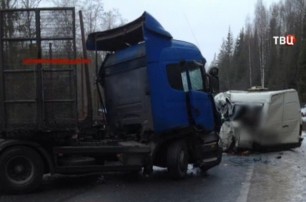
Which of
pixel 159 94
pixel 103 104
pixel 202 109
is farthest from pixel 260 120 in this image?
pixel 159 94

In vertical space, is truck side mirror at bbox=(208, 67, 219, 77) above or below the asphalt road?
above

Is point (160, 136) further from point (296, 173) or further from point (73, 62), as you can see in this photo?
point (296, 173)

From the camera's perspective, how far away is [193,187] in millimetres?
11164

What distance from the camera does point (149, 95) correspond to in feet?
38.8

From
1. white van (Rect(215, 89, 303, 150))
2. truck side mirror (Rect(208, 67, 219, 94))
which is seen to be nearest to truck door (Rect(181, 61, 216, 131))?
truck side mirror (Rect(208, 67, 219, 94))

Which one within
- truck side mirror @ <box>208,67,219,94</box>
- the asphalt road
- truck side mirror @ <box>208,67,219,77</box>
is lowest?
the asphalt road

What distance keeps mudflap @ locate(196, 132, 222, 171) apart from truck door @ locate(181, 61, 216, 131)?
284mm

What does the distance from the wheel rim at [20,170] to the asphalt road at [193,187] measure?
0.36 m

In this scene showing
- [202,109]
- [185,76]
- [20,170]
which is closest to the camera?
[20,170]

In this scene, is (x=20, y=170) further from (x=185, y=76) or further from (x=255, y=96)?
(x=255, y=96)

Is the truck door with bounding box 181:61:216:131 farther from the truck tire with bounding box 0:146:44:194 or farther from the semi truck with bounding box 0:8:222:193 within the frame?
the truck tire with bounding box 0:146:44:194

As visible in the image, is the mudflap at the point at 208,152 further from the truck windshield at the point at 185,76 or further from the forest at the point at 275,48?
the forest at the point at 275,48

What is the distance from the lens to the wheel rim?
10648 mm

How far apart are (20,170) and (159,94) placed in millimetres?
3168
